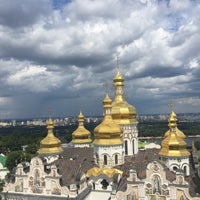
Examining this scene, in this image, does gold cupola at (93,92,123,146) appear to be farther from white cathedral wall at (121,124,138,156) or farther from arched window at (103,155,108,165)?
white cathedral wall at (121,124,138,156)

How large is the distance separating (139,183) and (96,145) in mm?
6090

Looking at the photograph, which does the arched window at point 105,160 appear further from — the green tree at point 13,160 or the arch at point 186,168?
the green tree at point 13,160

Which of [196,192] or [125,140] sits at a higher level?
[125,140]

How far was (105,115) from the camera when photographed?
26469 millimetres

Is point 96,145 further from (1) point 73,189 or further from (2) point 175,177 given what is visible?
(2) point 175,177

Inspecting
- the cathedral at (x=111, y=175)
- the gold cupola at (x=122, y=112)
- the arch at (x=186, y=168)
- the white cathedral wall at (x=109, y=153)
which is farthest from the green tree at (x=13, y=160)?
the arch at (x=186, y=168)

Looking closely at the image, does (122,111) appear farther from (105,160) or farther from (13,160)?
(13,160)

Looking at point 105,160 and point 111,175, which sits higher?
point 105,160

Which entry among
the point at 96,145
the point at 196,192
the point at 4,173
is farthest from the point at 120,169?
the point at 4,173

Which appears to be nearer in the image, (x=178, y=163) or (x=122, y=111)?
(x=178, y=163)

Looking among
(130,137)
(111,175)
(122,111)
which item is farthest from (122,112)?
(111,175)

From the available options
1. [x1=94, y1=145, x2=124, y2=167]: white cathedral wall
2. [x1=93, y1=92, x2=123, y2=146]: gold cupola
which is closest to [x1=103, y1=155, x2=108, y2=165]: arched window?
[x1=94, y1=145, x2=124, y2=167]: white cathedral wall

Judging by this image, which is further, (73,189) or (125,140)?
(125,140)

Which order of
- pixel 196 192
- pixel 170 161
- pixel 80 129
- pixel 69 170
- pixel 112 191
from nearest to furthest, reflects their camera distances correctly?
pixel 196 192
pixel 112 191
pixel 170 161
pixel 69 170
pixel 80 129
